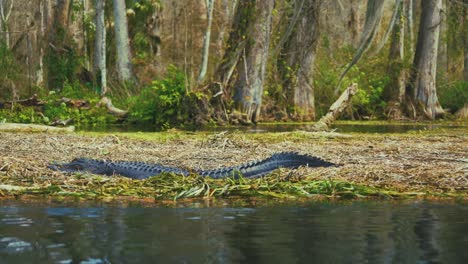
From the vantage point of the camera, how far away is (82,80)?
26.9 m

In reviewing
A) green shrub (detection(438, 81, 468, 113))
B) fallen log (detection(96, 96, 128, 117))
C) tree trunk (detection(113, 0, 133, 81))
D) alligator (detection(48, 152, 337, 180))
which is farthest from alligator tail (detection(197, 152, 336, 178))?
tree trunk (detection(113, 0, 133, 81))

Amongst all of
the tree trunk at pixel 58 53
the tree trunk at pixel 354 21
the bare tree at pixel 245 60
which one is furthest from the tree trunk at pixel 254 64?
the tree trunk at pixel 354 21

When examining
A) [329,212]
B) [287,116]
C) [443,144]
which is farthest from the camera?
[287,116]

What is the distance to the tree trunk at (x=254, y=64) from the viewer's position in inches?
746

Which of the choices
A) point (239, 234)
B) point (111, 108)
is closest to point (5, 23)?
point (111, 108)

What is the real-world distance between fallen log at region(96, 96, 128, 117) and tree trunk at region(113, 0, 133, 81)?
4776 mm

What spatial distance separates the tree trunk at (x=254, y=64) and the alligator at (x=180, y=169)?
10.9m

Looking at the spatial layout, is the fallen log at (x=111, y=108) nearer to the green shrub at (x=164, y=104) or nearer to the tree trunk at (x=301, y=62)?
the green shrub at (x=164, y=104)

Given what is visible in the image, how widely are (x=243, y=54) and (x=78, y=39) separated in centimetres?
1867

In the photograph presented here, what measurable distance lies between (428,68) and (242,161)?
14489mm

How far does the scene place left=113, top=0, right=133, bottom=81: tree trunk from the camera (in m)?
26.7

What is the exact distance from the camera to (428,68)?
22.8 meters

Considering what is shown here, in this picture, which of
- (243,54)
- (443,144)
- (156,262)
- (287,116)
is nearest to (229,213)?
(156,262)

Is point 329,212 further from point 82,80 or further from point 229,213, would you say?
point 82,80
